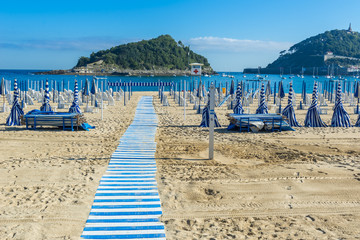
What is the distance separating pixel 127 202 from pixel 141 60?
15122 cm

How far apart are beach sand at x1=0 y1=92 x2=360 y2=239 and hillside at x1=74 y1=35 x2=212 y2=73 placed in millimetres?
135778

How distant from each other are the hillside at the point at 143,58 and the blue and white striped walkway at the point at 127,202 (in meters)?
138

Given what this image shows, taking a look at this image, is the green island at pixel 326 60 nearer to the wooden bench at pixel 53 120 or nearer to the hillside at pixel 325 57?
the hillside at pixel 325 57

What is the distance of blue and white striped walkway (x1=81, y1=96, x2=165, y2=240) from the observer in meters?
5.53

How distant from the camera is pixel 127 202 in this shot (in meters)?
6.69

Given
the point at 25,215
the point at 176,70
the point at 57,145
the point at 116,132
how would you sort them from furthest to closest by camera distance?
the point at 176,70 → the point at 116,132 → the point at 57,145 → the point at 25,215

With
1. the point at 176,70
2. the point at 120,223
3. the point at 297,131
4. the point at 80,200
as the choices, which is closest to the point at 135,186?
the point at 80,200

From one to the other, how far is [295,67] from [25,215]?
196 meters

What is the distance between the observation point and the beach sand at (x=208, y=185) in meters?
5.77

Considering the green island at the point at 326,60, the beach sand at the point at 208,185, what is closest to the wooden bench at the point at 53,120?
the beach sand at the point at 208,185

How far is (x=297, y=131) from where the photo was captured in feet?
51.8

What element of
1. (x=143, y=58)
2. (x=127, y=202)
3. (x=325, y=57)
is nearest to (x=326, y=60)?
(x=325, y=57)

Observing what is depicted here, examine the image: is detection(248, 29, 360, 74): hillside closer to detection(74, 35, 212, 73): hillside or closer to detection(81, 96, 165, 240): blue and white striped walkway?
detection(74, 35, 212, 73): hillside

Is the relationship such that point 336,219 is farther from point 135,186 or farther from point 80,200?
point 80,200
